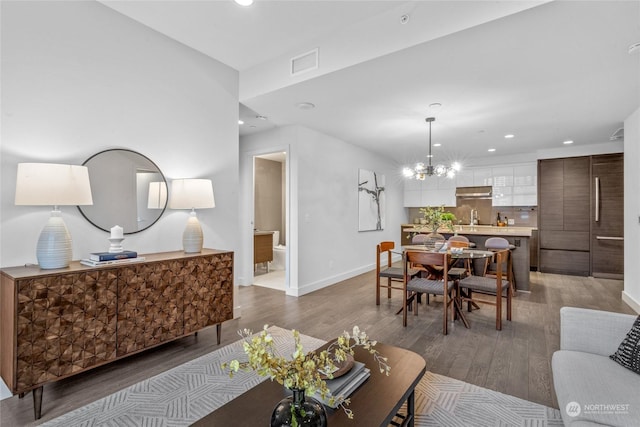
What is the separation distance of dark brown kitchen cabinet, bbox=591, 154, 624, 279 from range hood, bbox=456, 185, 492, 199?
1955 millimetres

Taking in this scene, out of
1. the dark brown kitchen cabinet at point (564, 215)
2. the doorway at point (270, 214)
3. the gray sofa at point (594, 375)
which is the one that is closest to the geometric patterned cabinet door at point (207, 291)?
the gray sofa at point (594, 375)

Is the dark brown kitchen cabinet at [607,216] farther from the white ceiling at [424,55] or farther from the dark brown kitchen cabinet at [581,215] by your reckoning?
the white ceiling at [424,55]

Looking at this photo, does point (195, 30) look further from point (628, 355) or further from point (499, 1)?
point (628, 355)

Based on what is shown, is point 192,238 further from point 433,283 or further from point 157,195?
point 433,283

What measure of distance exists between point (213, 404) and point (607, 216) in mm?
6999

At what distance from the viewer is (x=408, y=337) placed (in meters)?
3.10

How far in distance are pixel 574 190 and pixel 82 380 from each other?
25.7 feet

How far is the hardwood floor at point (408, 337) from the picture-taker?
2.19 m

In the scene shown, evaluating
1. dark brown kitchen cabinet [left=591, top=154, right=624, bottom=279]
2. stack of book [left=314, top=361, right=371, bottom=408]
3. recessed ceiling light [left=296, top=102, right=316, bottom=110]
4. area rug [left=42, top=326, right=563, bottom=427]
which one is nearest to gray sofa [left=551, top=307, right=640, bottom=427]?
area rug [left=42, top=326, right=563, bottom=427]

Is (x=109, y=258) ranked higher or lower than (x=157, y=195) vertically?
lower

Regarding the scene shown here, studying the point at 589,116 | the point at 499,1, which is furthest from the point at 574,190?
the point at 499,1

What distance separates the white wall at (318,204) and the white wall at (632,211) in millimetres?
3901

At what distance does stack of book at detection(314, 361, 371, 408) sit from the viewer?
1363 mm

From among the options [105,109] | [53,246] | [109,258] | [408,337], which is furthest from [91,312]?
[408,337]
